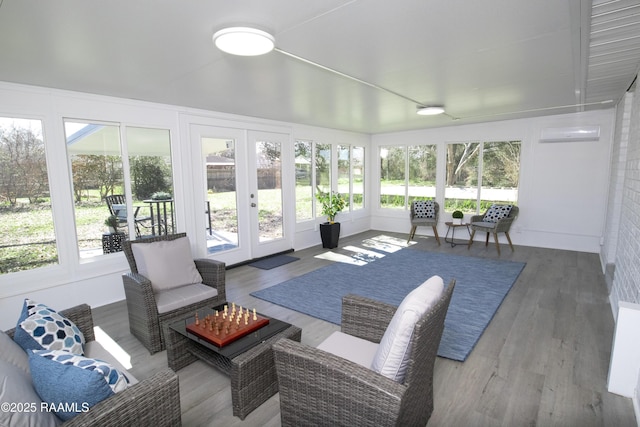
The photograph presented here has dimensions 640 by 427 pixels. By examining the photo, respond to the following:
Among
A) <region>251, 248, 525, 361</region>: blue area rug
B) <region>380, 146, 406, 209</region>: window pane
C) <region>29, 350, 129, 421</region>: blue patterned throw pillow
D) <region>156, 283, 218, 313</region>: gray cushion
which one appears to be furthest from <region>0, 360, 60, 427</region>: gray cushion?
<region>380, 146, 406, 209</region>: window pane

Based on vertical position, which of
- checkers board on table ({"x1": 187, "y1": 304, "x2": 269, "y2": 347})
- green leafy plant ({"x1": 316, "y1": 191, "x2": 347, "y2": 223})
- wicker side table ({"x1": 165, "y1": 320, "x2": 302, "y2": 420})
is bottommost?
wicker side table ({"x1": 165, "y1": 320, "x2": 302, "y2": 420})

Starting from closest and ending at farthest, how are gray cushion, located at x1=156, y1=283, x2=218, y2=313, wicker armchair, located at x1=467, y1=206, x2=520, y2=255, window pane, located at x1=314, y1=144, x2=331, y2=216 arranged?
gray cushion, located at x1=156, y1=283, x2=218, y2=313, wicker armchair, located at x1=467, y1=206, x2=520, y2=255, window pane, located at x1=314, y1=144, x2=331, y2=216

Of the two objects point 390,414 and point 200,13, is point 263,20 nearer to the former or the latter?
point 200,13

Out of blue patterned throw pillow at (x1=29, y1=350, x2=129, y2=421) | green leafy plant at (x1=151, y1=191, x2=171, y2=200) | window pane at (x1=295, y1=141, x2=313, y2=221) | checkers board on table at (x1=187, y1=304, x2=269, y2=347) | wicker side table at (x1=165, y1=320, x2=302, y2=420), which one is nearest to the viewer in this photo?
blue patterned throw pillow at (x1=29, y1=350, x2=129, y2=421)

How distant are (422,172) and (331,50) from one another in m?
5.54

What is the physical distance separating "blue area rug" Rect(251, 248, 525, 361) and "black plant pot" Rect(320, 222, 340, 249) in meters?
1.12

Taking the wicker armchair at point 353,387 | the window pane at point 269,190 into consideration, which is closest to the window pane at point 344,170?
the window pane at point 269,190

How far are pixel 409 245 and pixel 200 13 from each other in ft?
18.2

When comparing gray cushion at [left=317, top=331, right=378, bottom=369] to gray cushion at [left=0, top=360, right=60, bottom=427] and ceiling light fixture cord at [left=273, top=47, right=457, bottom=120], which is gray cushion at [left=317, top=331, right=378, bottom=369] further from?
ceiling light fixture cord at [left=273, top=47, right=457, bottom=120]

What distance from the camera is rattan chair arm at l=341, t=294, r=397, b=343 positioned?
198 cm

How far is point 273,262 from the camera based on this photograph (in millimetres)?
5316

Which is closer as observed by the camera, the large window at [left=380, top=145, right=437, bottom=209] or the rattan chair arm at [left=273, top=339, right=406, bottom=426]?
the rattan chair arm at [left=273, top=339, right=406, bottom=426]

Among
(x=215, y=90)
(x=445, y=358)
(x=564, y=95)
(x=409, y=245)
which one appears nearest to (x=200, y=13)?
(x=215, y=90)

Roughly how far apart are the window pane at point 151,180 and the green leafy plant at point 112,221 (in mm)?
203
